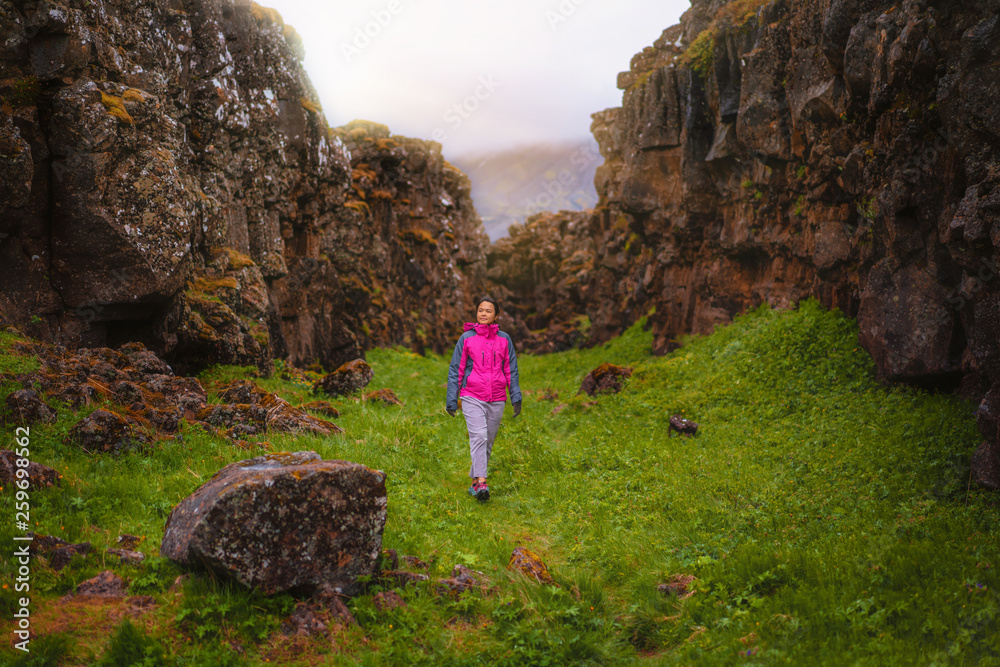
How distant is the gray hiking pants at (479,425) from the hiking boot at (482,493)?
0.17 m

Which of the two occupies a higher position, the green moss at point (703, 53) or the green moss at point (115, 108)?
the green moss at point (703, 53)

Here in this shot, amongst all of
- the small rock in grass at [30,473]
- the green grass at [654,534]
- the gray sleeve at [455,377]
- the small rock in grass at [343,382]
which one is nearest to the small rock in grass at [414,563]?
the green grass at [654,534]

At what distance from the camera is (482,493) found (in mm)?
9266

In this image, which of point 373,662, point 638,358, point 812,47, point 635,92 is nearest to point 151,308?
point 373,662

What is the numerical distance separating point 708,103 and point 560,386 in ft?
48.0

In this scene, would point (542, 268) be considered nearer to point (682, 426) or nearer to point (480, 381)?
point (682, 426)

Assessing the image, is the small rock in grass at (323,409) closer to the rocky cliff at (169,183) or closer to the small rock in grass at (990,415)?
the rocky cliff at (169,183)

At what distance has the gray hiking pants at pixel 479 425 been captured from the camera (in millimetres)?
9320

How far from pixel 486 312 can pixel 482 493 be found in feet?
9.35

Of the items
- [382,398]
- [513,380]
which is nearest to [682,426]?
[513,380]

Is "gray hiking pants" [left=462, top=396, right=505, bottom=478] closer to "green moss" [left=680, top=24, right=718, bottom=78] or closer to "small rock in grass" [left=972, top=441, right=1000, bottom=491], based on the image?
"small rock in grass" [left=972, top=441, right=1000, bottom=491]

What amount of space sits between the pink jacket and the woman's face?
10cm

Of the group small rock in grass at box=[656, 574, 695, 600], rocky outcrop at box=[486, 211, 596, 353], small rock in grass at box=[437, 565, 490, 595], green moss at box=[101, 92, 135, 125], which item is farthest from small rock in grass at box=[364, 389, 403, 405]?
rocky outcrop at box=[486, 211, 596, 353]

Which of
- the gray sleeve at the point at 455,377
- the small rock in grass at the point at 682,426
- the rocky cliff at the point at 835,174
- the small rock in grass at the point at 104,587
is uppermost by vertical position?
the rocky cliff at the point at 835,174
